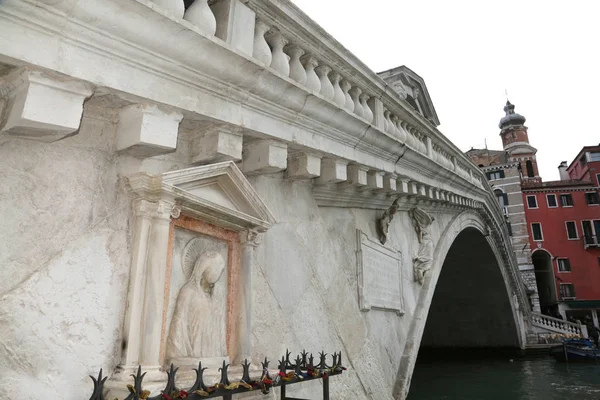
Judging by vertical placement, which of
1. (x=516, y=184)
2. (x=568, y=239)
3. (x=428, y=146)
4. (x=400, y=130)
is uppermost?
(x=516, y=184)

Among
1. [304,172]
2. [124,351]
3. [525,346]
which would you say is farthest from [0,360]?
[525,346]

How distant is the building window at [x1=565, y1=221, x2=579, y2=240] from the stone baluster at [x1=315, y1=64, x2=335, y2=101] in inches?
1544

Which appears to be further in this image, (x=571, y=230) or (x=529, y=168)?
(x=529, y=168)

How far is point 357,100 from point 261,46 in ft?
5.49

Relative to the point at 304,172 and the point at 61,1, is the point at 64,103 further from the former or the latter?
the point at 304,172

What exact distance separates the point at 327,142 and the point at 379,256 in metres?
2.42

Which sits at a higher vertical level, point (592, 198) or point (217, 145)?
point (592, 198)

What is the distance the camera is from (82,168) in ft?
7.76

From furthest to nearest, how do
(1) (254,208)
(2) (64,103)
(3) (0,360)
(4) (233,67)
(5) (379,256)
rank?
(5) (379,256), (1) (254,208), (4) (233,67), (2) (64,103), (3) (0,360)

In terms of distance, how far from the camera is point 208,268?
8.91ft

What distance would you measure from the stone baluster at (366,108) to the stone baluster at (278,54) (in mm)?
1431

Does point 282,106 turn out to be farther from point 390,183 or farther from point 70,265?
point 390,183

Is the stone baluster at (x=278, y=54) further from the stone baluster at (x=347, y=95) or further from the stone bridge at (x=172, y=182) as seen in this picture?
the stone baluster at (x=347, y=95)

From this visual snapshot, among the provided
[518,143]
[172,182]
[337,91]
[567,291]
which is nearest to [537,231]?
[567,291]
